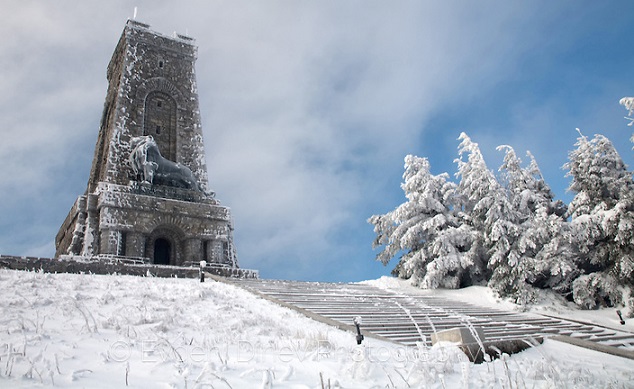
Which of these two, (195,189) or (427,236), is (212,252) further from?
(427,236)

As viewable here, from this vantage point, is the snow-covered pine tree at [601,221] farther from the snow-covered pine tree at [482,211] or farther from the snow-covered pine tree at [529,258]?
the snow-covered pine tree at [482,211]

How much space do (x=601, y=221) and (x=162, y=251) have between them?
58.0 ft

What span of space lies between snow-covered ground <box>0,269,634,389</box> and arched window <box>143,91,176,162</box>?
45.1ft

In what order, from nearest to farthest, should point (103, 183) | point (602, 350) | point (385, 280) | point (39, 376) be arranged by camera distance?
1. point (39, 376)
2. point (602, 350)
3. point (385, 280)
4. point (103, 183)

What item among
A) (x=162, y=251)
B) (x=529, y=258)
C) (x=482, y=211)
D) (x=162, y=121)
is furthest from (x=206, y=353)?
(x=162, y=121)

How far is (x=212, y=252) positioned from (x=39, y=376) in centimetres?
1615

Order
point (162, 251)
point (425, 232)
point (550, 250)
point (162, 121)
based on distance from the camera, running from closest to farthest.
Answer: point (550, 250) → point (425, 232) → point (162, 251) → point (162, 121)

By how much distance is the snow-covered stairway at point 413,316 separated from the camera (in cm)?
924

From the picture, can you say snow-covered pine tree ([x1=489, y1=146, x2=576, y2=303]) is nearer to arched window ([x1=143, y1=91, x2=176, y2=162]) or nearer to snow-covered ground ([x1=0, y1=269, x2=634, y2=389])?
snow-covered ground ([x1=0, y1=269, x2=634, y2=389])

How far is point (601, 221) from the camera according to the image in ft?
45.8

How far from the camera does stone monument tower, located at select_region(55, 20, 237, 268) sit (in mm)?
18156

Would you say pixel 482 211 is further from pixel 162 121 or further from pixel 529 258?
pixel 162 121

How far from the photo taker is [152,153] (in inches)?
797

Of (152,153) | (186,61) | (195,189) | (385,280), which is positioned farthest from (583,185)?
(186,61)
